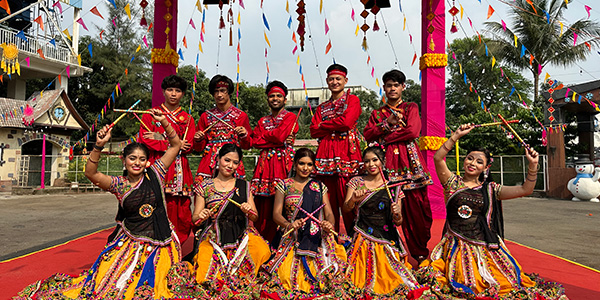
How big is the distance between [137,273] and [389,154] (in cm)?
216

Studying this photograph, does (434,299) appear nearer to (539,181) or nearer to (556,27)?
(539,181)

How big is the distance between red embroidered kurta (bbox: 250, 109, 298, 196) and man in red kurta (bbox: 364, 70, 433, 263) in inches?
31.7

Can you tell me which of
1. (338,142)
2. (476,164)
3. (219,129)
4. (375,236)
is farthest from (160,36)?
(476,164)

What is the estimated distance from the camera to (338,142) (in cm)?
348

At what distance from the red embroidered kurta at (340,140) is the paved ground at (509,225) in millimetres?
2887

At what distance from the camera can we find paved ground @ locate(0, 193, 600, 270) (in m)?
5.00

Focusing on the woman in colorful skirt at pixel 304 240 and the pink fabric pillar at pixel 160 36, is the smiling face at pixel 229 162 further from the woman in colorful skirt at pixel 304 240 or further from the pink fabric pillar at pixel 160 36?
the pink fabric pillar at pixel 160 36

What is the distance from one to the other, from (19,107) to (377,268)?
628 inches

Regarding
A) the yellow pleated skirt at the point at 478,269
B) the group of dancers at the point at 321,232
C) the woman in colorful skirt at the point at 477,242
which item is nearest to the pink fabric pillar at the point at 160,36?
the group of dancers at the point at 321,232

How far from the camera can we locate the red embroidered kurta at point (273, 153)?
3510 millimetres

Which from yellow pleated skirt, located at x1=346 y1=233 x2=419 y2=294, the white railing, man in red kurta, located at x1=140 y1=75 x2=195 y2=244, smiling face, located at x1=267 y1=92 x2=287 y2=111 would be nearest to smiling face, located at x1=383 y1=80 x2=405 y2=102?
smiling face, located at x1=267 y1=92 x2=287 y2=111

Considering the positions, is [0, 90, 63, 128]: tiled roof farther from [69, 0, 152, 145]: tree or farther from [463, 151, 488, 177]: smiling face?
[463, 151, 488, 177]: smiling face

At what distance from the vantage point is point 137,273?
8.34 feet

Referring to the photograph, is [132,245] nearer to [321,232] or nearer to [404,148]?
[321,232]
